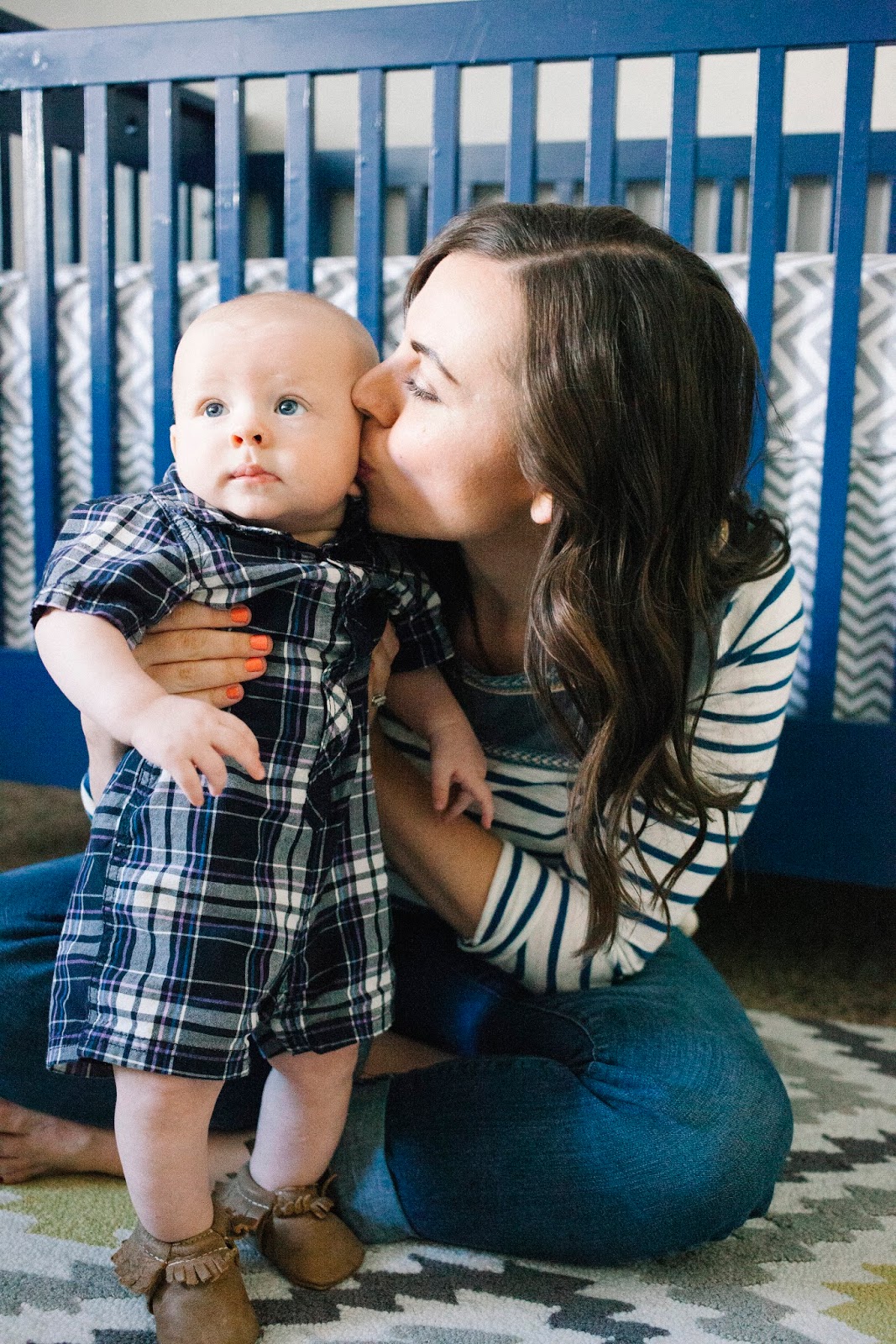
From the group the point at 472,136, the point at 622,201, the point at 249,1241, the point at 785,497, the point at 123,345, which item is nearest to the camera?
the point at 249,1241

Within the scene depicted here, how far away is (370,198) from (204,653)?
684 millimetres

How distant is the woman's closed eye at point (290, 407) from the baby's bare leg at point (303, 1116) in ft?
1.41

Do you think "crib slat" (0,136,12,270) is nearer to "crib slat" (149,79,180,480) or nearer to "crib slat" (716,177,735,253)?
"crib slat" (149,79,180,480)

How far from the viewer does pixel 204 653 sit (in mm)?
749

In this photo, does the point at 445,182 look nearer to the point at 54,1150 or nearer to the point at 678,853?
the point at 678,853

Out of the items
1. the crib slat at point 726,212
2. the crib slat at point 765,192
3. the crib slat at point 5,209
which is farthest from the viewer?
the crib slat at point 726,212

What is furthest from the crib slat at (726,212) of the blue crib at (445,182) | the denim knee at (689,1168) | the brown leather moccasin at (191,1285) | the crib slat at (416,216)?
the brown leather moccasin at (191,1285)

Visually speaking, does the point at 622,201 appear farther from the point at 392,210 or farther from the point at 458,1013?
the point at 458,1013

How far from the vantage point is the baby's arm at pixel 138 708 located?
64 cm

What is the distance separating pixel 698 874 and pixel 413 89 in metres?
2.12

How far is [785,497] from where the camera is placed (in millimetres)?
1285

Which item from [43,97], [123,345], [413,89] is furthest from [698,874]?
[413,89]

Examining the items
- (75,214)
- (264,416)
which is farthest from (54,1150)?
(75,214)

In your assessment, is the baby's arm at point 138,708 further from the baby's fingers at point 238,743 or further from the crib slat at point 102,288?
the crib slat at point 102,288
